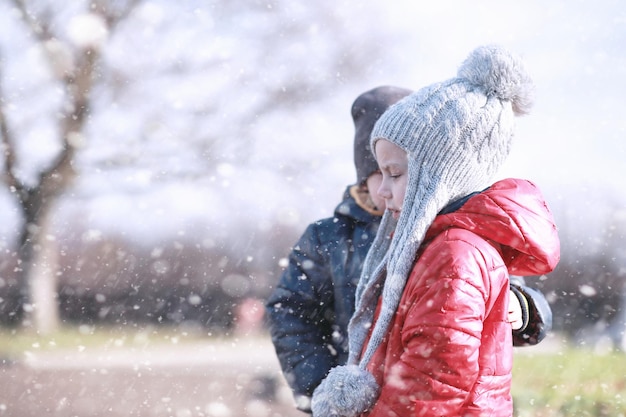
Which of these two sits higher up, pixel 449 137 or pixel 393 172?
pixel 449 137

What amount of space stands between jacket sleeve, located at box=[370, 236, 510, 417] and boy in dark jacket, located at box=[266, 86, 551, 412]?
1086 mm

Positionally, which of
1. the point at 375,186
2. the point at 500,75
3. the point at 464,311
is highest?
the point at 500,75

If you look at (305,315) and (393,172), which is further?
(305,315)

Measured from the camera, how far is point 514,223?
1.94 m

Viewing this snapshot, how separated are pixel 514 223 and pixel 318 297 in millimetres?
1295

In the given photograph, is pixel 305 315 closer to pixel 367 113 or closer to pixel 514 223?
pixel 367 113

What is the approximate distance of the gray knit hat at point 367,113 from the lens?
328 centimetres

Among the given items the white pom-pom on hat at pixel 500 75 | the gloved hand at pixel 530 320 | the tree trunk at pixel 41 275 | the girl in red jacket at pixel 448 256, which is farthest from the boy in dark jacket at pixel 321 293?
the tree trunk at pixel 41 275

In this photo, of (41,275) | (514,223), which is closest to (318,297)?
(514,223)

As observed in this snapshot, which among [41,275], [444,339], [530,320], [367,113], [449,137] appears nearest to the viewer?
[444,339]

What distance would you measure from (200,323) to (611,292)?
7.28m

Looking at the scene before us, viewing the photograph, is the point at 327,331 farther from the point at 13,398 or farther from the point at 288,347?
the point at 13,398

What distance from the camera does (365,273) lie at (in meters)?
2.47

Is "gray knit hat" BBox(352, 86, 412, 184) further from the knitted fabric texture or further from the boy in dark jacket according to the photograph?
the knitted fabric texture
